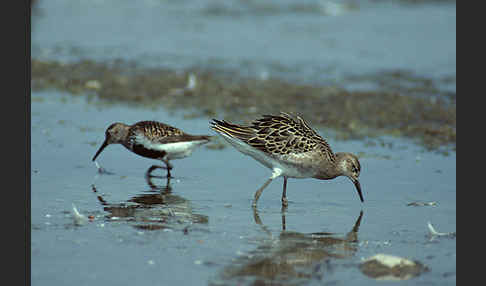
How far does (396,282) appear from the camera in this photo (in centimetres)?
641

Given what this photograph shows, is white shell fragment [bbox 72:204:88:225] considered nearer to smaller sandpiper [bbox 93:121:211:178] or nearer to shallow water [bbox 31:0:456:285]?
shallow water [bbox 31:0:456:285]

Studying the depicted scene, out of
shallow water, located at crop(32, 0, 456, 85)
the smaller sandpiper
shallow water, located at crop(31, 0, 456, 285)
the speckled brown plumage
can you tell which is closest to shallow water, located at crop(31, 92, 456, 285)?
shallow water, located at crop(31, 0, 456, 285)

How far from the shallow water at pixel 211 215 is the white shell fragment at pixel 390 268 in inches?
4.3

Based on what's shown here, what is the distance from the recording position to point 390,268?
259 inches

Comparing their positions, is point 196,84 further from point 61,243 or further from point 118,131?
point 61,243

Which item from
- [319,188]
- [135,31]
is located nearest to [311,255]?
[319,188]

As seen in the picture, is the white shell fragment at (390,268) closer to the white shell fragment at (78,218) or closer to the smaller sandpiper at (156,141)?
the white shell fragment at (78,218)

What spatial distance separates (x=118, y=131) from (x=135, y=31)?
503 inches

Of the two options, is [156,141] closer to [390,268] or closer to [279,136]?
[279,136]

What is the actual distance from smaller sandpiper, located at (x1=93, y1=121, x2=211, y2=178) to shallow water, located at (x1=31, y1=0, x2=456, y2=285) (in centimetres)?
29

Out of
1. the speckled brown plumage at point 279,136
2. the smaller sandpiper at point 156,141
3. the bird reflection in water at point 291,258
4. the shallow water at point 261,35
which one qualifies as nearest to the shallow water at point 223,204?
the bird reflection in water at point 291,258

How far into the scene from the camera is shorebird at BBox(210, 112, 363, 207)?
9359 mm

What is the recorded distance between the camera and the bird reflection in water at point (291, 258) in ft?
20.9

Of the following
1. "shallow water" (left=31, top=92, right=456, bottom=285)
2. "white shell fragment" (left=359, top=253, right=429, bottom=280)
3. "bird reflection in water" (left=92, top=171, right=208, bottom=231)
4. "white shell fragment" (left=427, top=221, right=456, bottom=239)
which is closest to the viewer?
"white shell fragment" (left=359, top=253, right=429, bottom=280)
